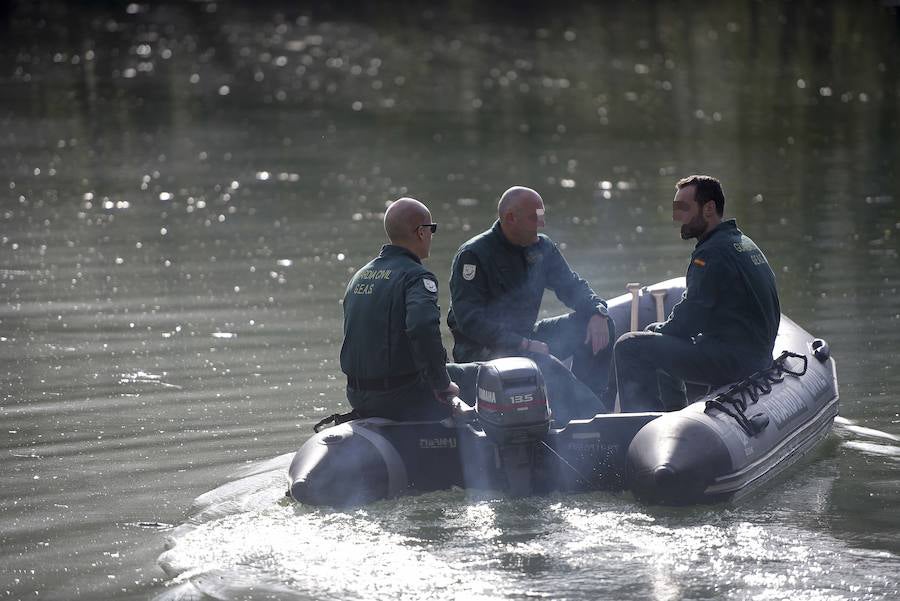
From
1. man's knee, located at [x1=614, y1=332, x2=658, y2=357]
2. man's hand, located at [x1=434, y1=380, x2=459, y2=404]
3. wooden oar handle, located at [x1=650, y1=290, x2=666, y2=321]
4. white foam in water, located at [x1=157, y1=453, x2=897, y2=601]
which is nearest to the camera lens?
white foam in water, located at [x1=157, y1=453, x2=897, y2=601]

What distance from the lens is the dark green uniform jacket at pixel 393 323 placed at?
5.91m

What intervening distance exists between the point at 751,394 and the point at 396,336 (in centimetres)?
160

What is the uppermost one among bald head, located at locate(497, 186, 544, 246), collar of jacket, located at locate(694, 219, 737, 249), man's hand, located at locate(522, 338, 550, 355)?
bald head, located at locate(497, 186, 544, 246)

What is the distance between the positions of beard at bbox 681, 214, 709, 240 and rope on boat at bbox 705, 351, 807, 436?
70 cm

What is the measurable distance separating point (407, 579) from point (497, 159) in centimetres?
1467

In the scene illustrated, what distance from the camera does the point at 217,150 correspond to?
67.5 feet

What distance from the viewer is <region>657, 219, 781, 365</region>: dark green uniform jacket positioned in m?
6.39

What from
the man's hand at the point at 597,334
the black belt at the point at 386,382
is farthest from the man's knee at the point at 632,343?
the black belt at the point at 386,382

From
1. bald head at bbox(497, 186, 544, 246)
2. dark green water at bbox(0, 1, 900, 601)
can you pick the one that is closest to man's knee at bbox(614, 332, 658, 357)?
bald head at bbox(497, 186, 544, 246)

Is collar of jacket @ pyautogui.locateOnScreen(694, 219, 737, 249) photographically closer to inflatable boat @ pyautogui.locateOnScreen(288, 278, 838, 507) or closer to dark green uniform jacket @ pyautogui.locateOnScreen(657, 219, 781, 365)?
dark green uniform jacket @ pyautogui.locateOnScreen(657, 219, 781, 365)

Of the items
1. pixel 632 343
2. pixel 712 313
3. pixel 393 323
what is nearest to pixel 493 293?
pixel 632 343

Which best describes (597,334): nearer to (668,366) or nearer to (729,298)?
(668,366)

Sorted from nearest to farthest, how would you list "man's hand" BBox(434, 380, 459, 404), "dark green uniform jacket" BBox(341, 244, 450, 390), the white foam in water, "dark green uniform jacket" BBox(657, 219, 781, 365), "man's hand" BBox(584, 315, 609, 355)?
the white foam in water, "dark green uniform jacket" BBox(341, 244, 450, 390), "man's hand" BBox(434, 380, 459, 404), "dark green uniform jacket" BBox(657, 219, 781, 365), "man's hand" BBox(584, 315, 609, 355)

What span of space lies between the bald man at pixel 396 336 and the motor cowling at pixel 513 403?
21cm
